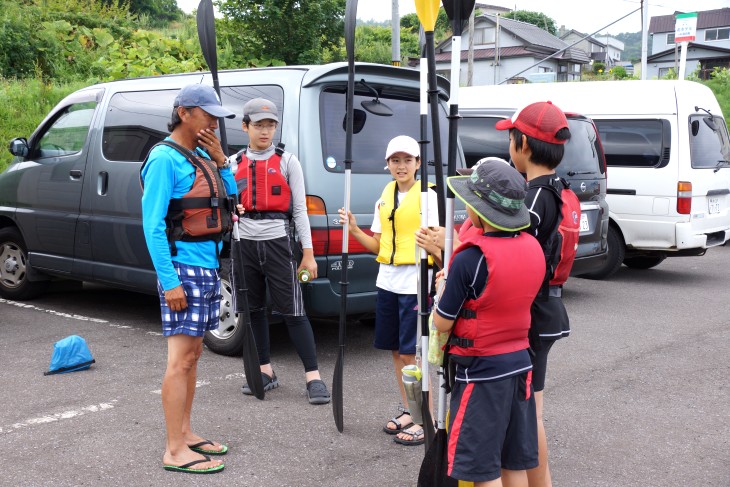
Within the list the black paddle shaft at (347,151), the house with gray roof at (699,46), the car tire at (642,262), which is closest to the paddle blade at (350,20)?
the black paddle shaft at (347,151)

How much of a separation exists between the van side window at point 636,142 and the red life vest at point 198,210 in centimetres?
699

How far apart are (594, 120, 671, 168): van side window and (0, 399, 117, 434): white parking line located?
709 cm

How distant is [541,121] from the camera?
122 inches

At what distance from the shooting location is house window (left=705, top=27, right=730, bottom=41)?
7775 centimetres

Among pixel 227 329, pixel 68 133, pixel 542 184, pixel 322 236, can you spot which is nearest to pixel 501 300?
pixel 542 184

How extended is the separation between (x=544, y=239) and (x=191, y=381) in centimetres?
204

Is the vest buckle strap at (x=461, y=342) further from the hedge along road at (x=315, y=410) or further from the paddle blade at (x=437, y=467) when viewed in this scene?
the hedge along road at (x=315, y=410)

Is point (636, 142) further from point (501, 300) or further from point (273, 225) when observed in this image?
point (501, 300)

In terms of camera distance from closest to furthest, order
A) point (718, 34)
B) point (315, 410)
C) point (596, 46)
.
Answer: point (315, 410)
point (718, 34)
point (596, 46)

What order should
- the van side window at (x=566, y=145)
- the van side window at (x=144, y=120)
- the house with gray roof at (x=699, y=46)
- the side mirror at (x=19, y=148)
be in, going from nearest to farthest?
the van side window at (x=144, y=120) < the side mirror at (x=19, y=148) < the van side window at (x=566, y=145) < the house with gray roof at (x=699, y=46)

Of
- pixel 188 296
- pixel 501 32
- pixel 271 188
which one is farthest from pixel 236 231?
pixel 501 32

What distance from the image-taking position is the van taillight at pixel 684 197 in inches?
367

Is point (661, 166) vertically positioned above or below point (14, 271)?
above

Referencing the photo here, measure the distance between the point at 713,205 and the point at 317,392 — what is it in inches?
261
